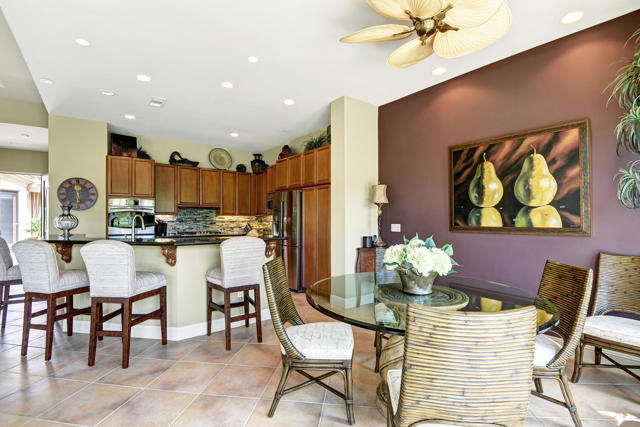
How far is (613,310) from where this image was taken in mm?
2277

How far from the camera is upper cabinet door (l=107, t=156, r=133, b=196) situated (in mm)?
4914

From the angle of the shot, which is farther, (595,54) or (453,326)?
(595,54)

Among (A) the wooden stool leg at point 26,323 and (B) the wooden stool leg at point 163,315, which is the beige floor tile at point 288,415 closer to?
(B) the wooden stool leg at point 163,315

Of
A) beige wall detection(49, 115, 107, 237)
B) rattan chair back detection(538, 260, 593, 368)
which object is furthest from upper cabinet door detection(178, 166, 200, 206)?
rattan chair back detection(538, 260, 593, 368)

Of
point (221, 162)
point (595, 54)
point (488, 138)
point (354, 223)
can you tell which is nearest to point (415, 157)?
point (488, 138)

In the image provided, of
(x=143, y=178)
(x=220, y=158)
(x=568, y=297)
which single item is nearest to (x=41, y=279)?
(x=143, y=178)

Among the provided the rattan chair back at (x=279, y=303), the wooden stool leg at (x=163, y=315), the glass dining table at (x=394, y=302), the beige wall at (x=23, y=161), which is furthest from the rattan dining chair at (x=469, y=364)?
the beige wall at (x=23, y=161)

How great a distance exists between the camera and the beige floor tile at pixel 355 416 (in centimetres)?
168

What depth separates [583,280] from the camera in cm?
165

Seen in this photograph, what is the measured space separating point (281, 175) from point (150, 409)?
4077mm

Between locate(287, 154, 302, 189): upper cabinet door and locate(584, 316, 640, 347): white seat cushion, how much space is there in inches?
150

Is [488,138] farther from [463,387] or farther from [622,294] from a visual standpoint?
[463,387]

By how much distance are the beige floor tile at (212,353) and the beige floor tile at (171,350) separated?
6 cm

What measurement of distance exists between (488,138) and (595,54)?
1.00m
